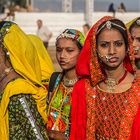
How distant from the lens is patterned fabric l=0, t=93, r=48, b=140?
3.01 meters

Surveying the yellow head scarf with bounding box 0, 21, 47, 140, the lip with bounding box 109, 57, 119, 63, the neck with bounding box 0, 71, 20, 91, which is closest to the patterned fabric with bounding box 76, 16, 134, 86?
the lip with bounding box 109, 57, 119, 63

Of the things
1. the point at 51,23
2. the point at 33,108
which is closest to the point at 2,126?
the point at 33,108

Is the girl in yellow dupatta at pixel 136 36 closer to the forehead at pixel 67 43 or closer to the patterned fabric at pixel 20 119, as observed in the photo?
the forehead at pixel 67 43

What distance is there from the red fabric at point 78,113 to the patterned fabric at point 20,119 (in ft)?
0.76

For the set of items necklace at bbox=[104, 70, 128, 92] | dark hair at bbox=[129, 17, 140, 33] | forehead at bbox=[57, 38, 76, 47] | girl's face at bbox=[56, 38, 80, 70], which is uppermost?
dark hair at bbox=[129, 17, 140, 33]

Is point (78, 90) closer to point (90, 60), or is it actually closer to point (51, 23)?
point (90, 60)

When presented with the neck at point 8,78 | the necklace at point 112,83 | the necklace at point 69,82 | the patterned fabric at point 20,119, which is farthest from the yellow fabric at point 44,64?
the necklace at point 112,83

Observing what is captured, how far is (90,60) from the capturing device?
3.06 meters

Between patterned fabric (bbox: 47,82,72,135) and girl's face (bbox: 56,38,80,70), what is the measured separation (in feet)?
0.62

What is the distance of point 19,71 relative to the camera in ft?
10.2

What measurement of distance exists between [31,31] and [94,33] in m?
19.4

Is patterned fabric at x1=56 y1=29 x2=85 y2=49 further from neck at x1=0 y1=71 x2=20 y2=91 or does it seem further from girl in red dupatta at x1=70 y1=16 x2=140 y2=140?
neck at x1=0 y1=71 x2=20 y2=91

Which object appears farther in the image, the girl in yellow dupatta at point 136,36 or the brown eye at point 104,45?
the girl in yellow dupatta at point 136,36

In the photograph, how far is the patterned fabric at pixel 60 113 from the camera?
11.2 feet
